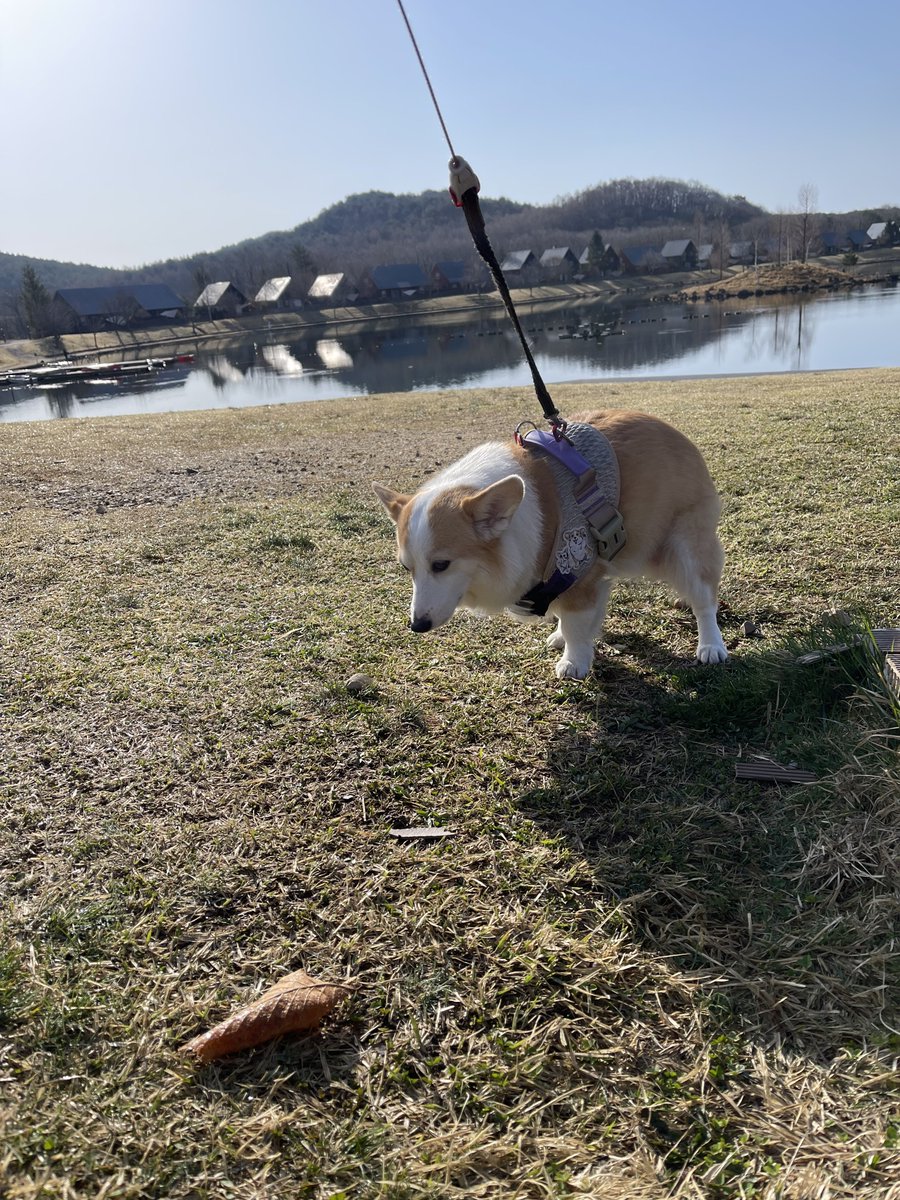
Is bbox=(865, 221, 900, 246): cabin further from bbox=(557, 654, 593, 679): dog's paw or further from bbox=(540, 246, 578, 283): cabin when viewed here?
bbox=(557, 654, 593, 679): dog's paw

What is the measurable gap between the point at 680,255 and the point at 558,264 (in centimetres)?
1653

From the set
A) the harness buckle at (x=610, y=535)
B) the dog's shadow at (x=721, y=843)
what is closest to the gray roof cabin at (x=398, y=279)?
the harness buckle at (x=610, y=535)

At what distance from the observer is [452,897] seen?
7.22 ft

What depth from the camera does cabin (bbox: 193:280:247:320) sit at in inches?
3420

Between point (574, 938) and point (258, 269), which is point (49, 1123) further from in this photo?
point (258, 269)

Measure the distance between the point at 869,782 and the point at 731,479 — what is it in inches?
170

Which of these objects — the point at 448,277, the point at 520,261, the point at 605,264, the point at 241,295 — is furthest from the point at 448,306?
the point at 605,264

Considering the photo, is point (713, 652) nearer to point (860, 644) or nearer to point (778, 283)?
point (860, 644)

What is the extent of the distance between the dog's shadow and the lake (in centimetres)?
1747

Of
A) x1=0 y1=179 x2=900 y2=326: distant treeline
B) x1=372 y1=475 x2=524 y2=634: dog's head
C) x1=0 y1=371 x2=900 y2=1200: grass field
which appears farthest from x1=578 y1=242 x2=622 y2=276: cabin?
x1=372 y1=475 x2=524 y2=634: dog's head

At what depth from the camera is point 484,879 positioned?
228 cm

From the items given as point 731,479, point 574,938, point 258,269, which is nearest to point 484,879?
point 574,938

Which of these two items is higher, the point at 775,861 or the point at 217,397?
the point at 217,397

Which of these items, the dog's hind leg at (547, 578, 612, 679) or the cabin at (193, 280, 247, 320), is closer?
the dog's hind leg at (547, 578, 612, 679)
